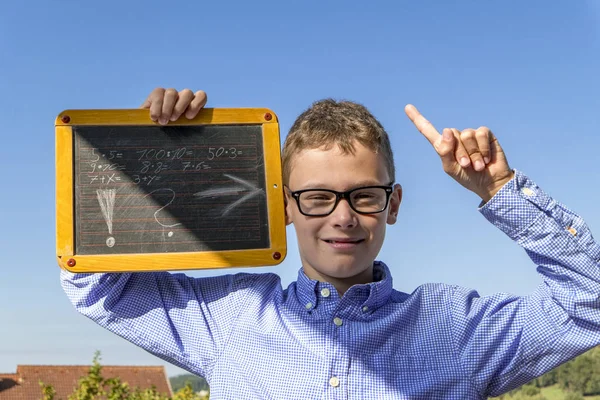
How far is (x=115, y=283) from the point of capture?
273 centimetres

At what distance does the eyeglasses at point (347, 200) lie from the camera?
8.69 feet

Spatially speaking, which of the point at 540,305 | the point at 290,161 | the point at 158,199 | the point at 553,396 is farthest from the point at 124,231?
the point at 553,396

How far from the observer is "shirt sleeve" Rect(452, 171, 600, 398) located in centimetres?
248

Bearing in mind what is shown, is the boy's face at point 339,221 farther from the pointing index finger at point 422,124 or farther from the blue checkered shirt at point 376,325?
the pointing index finger at point 422,124

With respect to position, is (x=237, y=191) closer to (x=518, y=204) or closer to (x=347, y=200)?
(x=347, y=200)

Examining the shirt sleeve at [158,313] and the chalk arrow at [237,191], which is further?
the chalk arrow at [237,191]

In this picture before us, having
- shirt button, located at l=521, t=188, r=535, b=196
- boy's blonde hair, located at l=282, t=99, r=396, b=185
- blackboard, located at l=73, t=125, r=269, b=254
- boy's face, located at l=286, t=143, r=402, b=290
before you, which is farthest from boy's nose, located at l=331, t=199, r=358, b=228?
shirt button, located at l=521, t=188, r=535, b=196

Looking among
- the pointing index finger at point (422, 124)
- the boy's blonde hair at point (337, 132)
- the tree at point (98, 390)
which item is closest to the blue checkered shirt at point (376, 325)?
the pointing index finger at point (422, 124)

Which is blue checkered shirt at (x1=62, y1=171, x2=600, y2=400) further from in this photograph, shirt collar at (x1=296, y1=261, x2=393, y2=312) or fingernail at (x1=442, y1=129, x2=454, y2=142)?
fingernail at (x1=442, y1=129, x2=454, y2=142)

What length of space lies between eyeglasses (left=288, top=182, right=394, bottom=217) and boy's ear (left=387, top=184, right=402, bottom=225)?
17 centimetres

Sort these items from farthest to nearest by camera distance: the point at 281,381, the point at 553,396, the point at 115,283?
the point at 553,396, the point at 115,283, the point at 281,381

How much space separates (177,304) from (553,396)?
60.8ft

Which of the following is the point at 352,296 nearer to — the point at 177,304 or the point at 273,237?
the point at 273,237

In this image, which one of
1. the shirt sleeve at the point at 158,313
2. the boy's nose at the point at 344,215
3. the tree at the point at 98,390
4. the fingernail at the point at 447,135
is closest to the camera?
the fingernail at the point at 447,135
